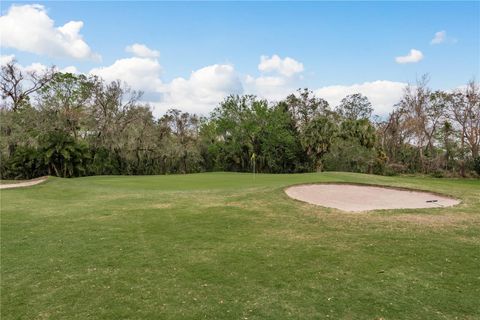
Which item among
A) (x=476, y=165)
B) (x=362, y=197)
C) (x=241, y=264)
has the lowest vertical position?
(x=241, y=264)

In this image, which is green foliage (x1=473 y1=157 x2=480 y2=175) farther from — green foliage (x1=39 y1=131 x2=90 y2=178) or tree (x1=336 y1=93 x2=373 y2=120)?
green foliage (x1=39 y1=131 x2=90 y2=178)

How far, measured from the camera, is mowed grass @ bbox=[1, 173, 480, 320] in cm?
416

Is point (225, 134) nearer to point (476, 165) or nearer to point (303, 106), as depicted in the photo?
point (303, 106)

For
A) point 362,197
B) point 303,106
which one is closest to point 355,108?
point 303,106

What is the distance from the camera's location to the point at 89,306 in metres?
4.20

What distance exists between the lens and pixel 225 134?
1471 inches

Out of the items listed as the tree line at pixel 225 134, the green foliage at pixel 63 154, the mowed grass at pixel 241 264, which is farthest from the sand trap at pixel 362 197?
the green foliage at pixel 63 154

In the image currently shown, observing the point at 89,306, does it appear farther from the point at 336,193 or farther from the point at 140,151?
the point at 140,151

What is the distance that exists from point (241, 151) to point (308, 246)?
30.3m

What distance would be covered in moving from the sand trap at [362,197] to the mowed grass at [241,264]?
1471mm

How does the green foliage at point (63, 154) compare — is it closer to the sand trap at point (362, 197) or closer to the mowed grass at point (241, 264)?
the mowed grass at point (241, 264)

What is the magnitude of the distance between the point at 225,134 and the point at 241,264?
32200mm

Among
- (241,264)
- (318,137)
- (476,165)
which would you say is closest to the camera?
(241,264)

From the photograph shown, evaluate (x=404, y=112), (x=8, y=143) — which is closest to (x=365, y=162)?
(x=404, y=112)
